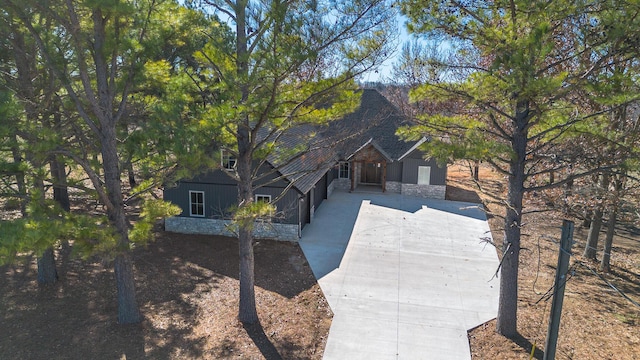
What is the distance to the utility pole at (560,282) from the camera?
20.7ft

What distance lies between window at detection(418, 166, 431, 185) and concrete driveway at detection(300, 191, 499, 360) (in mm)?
2050

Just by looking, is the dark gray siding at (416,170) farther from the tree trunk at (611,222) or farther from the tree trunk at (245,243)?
the tree trunk at (245,243)

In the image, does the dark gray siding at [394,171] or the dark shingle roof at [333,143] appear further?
the dark gray siding at [394,171]

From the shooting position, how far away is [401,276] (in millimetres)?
12438

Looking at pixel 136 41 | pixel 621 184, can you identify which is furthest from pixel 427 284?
pixel 136 41

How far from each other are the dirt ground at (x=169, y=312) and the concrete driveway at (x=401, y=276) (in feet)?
2.75

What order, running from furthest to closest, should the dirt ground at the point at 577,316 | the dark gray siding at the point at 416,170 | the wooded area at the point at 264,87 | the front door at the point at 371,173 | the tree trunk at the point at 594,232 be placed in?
the front door at the point at 371,173, the dark gray siding at the point at 416,170, the tree trunk at the point at 594,232, the dirt ground at the point at 577,316, the wooded area at the point at 264,87

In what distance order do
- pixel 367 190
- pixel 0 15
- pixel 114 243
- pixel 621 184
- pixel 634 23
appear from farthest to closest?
pixel 367 190
pixel 621 184
pixel 0 15
pixel 114 243
pixel 634 23

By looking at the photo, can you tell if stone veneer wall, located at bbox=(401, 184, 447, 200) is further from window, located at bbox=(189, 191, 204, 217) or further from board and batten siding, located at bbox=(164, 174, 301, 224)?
window, located at bbox=(189, 191, 204, 217)

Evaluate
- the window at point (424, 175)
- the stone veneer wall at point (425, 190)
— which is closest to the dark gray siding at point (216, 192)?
the stone veneer wall at point (425, 190)

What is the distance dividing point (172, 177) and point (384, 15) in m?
5.53

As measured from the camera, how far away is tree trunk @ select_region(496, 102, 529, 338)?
843 cm

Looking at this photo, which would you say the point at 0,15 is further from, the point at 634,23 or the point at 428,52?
the point at 634,23

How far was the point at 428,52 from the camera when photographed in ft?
26.6
